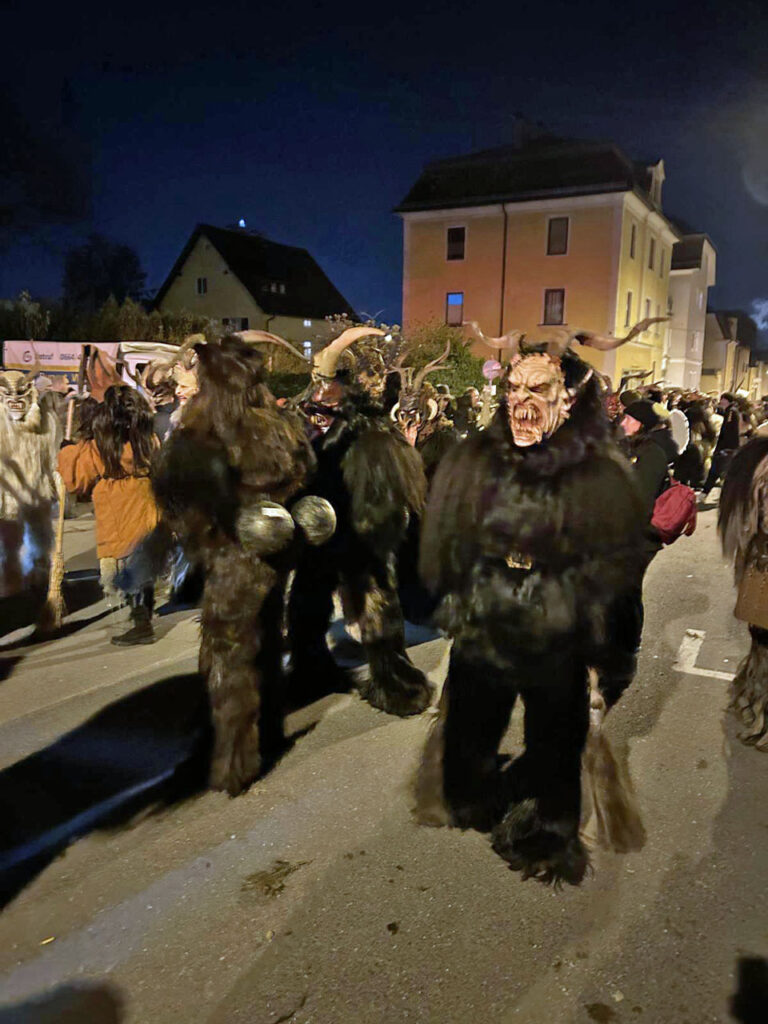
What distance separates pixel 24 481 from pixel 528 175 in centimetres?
3307

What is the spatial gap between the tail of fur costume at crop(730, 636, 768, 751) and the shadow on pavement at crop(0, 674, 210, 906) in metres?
3.08

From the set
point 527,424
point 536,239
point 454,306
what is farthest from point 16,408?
point 454,306

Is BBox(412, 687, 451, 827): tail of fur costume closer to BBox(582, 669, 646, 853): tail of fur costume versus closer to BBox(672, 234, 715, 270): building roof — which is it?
BBox(582, 669, 646, 853): tail of fur costume

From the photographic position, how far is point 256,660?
144 inches

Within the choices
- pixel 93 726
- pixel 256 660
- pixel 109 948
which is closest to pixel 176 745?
pixel 93 726

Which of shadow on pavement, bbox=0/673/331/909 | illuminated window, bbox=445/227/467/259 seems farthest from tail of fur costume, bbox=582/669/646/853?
illuminated window, bbox=445/227/467/259

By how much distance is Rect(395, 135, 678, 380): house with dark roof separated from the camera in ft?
106

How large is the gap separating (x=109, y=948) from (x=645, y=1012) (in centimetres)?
186

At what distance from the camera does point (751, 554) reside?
417 cm

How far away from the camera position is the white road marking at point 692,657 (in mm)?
5453

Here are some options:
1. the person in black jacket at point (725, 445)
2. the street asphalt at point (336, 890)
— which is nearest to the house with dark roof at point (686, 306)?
the person in black jacket at point (725, 445)

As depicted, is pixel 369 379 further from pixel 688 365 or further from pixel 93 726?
pixel 688 365

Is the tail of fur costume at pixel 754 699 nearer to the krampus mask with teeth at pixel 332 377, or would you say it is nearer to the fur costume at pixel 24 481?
the krampus mask with teeth at pixel 332 377

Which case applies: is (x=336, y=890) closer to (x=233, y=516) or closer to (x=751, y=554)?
(x=233, y=516)
